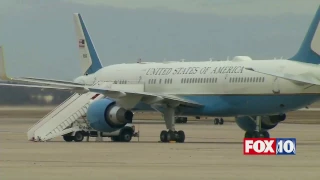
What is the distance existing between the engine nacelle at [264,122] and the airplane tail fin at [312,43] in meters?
4.90

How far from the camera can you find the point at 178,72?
154 feet

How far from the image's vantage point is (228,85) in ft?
143

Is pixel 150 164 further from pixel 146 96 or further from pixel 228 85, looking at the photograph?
Result: pixel 146 96

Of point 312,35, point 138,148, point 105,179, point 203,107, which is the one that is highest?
point 312,35

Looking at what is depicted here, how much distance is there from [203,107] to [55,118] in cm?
747

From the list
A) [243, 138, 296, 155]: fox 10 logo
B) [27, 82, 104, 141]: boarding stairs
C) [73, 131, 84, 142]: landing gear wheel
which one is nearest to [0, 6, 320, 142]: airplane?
[27, 82, 104, 141]: boarding stairs

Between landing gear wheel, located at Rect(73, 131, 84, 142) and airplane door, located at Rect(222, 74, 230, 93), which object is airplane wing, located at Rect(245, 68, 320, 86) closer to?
airplane door, located at Rect(222, 74, 230, 93)

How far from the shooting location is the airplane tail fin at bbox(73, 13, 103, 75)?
2224 inches

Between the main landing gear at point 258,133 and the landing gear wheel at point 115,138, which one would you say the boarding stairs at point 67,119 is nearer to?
the landing gear wheel at point 115,138

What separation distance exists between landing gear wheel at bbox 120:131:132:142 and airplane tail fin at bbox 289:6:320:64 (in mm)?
9984

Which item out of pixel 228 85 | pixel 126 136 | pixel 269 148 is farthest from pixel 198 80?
pixel 269 148

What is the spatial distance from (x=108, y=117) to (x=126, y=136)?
3.14m

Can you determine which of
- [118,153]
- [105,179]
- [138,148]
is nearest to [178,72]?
[138,148]

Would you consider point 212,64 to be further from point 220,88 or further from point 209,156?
point 209,156
